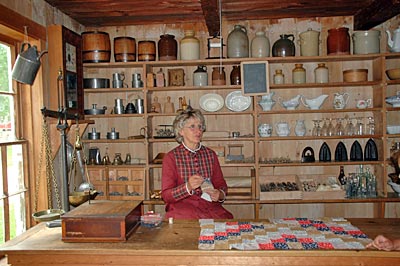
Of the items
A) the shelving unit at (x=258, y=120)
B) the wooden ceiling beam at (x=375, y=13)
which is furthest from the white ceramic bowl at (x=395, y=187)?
the wooden ceiling beam at (x=375, y=13)

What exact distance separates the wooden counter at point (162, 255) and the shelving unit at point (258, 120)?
77.2 inches

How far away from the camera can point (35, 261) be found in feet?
6.05

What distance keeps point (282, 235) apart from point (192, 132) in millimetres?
1196

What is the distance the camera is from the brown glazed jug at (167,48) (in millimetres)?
3906

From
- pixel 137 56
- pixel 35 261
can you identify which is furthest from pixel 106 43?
pixel 35 261

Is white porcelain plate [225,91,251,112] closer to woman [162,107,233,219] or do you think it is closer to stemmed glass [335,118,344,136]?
stemmed glass [335,118,344,136]

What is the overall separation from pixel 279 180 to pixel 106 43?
86.3 inches

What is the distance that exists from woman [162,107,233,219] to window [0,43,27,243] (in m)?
1.09

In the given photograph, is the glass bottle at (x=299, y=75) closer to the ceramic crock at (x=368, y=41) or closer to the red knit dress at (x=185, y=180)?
the ceramic crock at (x=368, y=41)

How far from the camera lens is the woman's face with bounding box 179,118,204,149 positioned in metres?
2.95

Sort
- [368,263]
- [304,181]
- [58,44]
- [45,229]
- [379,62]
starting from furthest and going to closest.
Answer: [304,181] → [379,62] → [58,44] → [45,229] → [368,263]

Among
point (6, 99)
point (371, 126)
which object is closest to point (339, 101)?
point (371, 126)

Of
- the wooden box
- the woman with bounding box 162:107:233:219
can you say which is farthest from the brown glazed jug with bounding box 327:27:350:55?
the wooden box

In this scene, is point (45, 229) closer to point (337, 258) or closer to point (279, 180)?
point (337, 258)
